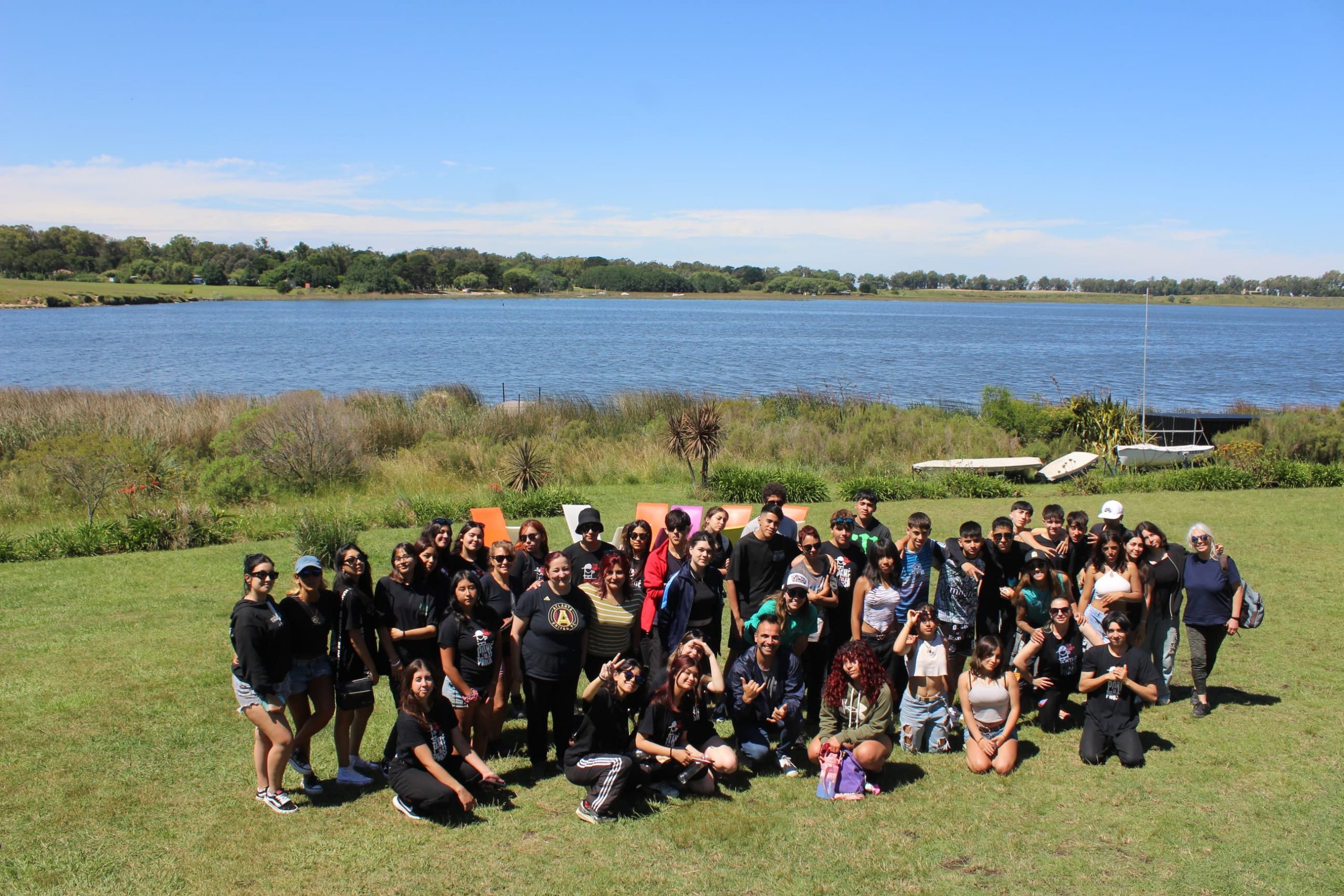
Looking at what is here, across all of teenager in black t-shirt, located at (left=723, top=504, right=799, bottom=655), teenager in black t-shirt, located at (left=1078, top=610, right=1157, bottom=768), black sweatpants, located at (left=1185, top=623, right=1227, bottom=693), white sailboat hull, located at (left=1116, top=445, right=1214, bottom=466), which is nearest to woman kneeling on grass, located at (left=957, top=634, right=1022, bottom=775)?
teenager in black t-shirt, located at (left=1078, top=610, right=1157, bottom=768)

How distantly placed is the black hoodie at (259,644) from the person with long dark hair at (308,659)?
0.39ft

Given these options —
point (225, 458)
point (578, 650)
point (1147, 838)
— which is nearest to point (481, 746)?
point (578, 650)

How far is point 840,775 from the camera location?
606cm

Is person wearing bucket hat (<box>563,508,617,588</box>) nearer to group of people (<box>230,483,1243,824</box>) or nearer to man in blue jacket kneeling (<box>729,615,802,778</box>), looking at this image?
group of people (<box>230,483,1243,824</box>)

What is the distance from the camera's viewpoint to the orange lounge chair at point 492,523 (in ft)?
29.2

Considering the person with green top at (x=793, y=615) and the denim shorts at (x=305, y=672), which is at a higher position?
the person with green top at (x=793, y=615)

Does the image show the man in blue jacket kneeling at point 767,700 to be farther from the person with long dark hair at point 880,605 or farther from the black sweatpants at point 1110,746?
the black sweatpants at point 1110,746

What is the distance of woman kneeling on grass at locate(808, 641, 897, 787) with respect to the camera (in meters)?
6.10

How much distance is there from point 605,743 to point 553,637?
0.74 metres

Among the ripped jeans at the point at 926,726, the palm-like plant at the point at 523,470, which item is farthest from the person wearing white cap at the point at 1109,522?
the palm-like plant at the point at 523,470

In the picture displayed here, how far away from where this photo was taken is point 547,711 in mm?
6406

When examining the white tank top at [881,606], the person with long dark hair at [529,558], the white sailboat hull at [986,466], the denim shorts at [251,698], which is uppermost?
the person with long dark hair at [529,558]

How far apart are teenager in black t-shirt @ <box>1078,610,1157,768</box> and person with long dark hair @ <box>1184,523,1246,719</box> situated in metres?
0.88

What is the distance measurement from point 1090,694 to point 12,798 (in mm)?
7038
